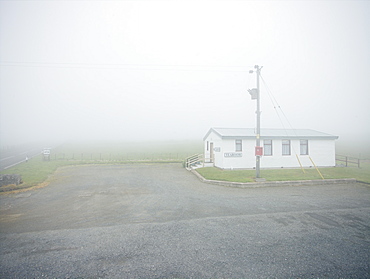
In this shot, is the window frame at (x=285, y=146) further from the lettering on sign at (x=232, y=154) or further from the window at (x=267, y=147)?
the lettering on sign at (x=232, y=154)

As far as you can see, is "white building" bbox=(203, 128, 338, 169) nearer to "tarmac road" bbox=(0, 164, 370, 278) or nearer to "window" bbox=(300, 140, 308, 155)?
"window" bbox=(300, 140, 308, 155)

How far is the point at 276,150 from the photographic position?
20484 mm

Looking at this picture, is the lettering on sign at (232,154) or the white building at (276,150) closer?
the lettering on sign at (232,154)

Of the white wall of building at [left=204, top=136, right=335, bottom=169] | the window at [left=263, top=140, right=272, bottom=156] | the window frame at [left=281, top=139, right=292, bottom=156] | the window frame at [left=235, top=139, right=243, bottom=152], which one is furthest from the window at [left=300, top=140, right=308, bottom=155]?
the window frame at [left=235, top=139, right=243, bottom=152]

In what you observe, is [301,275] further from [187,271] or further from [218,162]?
[218,162]

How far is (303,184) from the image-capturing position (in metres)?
13.7

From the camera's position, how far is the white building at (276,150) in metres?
20.0

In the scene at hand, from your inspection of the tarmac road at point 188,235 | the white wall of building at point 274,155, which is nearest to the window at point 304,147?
the white wall of building at point 274,155

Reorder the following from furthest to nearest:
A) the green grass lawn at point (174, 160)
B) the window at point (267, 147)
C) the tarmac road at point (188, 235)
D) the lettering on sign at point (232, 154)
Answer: the window at point (267, 147) < the lettering on sign at point (232, 154) < the green grass lawn at point (174, 160) < the tarmac road at point (188, 235)

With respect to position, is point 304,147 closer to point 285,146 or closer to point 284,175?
point 285,146

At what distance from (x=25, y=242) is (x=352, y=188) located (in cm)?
1570

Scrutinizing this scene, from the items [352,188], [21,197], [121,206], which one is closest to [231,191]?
[121,206]

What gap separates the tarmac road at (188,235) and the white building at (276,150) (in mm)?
8587

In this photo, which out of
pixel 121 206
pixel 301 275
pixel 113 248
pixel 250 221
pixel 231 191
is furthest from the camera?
pixel 231 191
